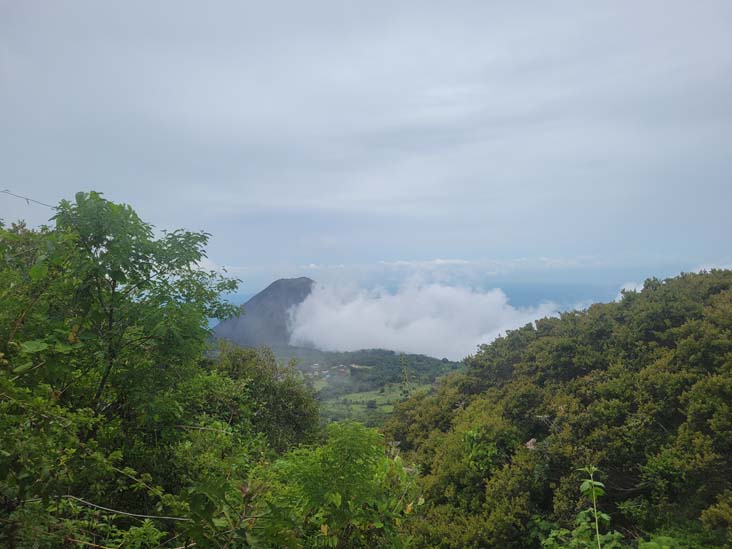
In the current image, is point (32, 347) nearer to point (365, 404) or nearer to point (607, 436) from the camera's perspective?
point (607, 436)

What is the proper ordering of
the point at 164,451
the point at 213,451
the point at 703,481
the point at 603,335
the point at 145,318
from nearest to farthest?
the point at 145,318
the point at 164,451
the point at 213,451
the point at 703,481
the point at 603,335

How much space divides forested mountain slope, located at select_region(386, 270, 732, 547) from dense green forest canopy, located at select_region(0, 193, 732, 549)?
0.03 meters

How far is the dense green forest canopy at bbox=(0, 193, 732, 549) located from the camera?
201cm

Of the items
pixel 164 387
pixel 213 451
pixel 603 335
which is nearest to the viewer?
pixel 164 387

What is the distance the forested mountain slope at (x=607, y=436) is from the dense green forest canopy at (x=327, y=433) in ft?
0.10

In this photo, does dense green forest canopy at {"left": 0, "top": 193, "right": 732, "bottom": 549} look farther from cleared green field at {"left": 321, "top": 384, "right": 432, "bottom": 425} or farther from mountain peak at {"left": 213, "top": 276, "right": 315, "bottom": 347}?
mountain peak at {"left": 213, "top": 276, "right": 315, "bottom": 347}

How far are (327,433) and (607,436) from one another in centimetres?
440

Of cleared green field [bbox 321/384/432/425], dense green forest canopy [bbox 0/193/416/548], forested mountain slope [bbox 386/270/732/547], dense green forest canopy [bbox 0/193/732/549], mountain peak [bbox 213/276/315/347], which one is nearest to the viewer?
dense green forest canopy [bbox 0/193/416/548]

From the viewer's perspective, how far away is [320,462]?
3.49 m

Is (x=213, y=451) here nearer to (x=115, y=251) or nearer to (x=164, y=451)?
(x=164, y=451)

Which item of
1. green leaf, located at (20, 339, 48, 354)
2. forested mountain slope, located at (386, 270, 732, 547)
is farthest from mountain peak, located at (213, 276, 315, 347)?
green leaf, located at (20, 339, 48, 354)

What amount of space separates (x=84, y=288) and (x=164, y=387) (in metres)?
1.04

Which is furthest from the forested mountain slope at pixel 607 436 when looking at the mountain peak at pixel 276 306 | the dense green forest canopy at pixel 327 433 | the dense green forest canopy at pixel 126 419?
the mountain peak at pixel 276 306

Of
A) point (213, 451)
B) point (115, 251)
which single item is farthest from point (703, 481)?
point (115, 251)
